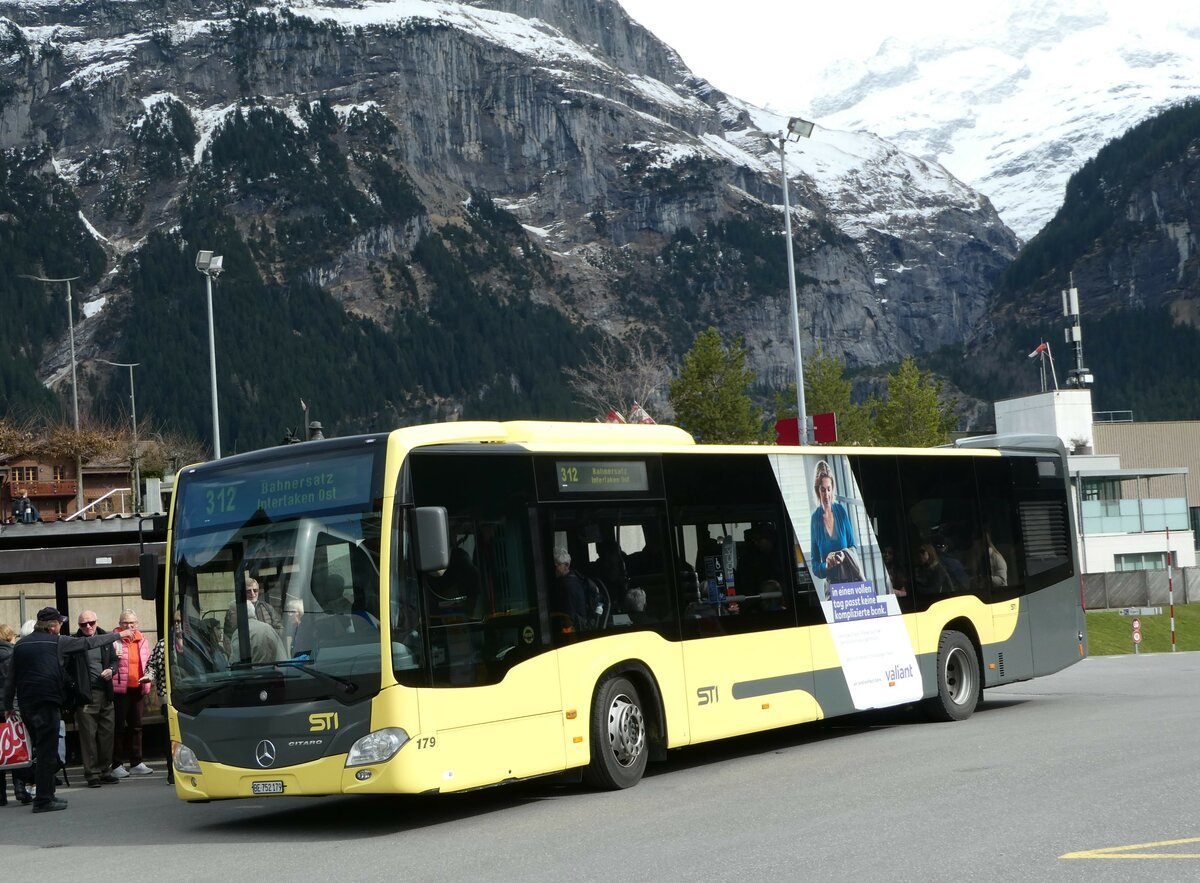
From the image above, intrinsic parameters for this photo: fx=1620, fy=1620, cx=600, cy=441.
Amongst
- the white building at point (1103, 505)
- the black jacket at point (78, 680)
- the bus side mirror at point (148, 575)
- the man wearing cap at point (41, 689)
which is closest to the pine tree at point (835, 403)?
the white building at point (1103, 505)

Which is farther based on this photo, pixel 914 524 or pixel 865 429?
pixel 865 429

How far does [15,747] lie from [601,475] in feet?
19.6

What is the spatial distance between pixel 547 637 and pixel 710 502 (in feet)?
8.23

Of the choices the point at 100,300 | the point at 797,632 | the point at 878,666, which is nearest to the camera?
the point at 797,632

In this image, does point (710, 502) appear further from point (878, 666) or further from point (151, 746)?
point (151, 746)

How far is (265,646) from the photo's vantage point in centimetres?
1119

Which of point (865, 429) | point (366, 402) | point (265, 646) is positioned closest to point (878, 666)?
point (265, 646)

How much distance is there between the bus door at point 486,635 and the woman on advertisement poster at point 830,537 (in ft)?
12.6

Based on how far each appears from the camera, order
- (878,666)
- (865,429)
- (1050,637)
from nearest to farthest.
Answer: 1. (878,666)
2. (1050,637)
3. (865,429)

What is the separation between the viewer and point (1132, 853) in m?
8.35

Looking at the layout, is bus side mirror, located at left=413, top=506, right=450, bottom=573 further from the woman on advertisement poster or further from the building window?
the building window

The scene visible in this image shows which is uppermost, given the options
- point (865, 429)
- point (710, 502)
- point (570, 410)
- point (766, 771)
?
point (570, 410)

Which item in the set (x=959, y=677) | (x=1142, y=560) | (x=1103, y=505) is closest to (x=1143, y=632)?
(x=1103, y=505)

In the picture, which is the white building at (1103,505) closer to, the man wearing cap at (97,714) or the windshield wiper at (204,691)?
the man wearing cap at (97,714)
